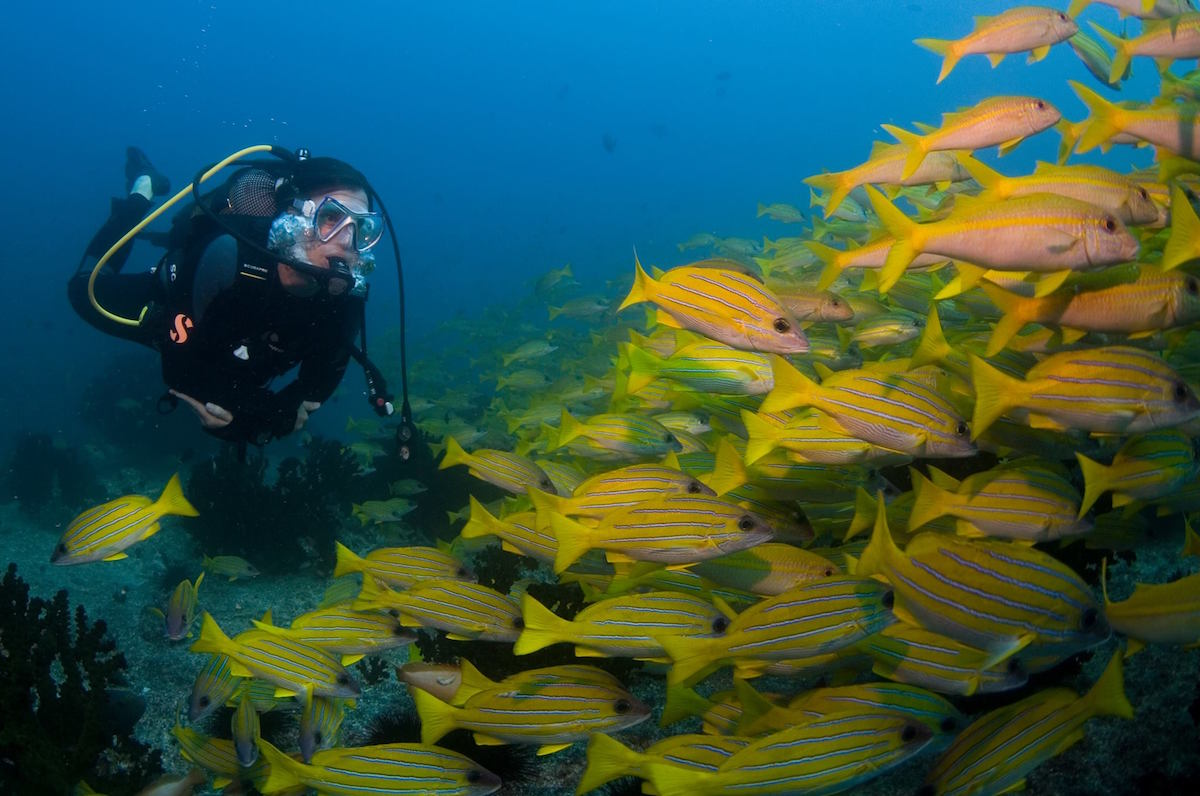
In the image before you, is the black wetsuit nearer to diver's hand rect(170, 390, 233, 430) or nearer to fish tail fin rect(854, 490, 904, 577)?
diver's hand rect(170, 390, 233, 430)

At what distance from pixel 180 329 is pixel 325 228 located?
1.66 m

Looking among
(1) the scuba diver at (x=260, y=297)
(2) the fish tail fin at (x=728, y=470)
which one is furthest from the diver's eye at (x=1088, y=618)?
(1) the scuba diver at (x=260, y=297)

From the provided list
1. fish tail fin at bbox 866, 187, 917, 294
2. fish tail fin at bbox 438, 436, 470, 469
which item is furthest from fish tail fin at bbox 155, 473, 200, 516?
fish tail fin at bbox 866, 187, 917, 294

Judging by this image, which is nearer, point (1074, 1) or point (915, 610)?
point (915, 610)

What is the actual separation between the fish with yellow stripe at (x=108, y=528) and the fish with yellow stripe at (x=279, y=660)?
116cm

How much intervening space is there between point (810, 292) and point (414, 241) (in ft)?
396

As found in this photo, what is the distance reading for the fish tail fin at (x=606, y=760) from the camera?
2520 mm

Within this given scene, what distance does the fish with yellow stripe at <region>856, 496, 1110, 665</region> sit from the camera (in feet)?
7.34

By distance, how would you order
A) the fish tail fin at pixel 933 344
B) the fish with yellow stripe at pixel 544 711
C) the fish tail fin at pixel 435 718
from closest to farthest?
the fish tail fin at pixel 933 344
the fish with yellow stripe at pixel 544 711
the fish tail fin at pixel 435 718

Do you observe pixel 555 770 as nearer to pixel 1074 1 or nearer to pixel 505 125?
pixel 1074 1

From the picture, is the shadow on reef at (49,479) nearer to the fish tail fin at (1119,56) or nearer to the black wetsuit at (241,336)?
the black wetsuit at (241,336)

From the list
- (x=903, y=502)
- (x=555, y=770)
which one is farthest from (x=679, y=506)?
A: (x=555, y=770)

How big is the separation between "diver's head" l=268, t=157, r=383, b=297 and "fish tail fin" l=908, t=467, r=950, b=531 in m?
5.32

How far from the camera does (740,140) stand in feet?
506
